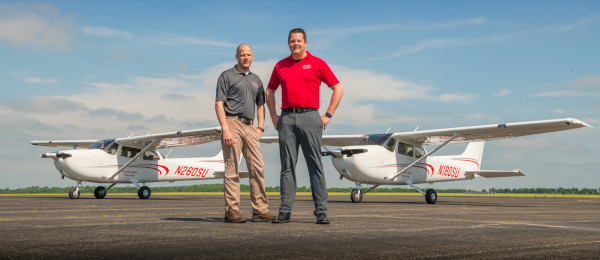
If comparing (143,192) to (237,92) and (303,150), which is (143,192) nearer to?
(237,92)

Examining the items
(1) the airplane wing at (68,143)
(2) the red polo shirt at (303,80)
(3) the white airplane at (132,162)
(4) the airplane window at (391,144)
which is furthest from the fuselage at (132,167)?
(2) the red polo shirt at (303,80)

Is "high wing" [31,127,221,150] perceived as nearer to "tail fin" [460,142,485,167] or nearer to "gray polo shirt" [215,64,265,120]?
"tail fin" [460,142,485,167]

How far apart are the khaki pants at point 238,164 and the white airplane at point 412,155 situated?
9769 millimetres

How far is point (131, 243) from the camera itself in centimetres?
400

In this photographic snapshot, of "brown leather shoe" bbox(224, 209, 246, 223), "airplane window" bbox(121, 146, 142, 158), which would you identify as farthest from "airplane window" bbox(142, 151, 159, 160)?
"brown leather shoe" bbox(224, 209, 246, 223)

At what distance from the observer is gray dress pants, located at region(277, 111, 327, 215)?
5.91m

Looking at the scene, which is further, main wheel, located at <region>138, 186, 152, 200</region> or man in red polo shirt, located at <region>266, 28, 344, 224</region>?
main wheel, located at <region>138, 186, 152, 200</region>

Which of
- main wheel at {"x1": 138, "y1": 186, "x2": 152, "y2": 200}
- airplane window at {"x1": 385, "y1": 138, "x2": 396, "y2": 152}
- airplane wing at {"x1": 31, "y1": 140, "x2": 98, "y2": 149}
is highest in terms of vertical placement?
airplane wing at {"x1": 31, "y1": 140, "x2": 98, "y2": 149}

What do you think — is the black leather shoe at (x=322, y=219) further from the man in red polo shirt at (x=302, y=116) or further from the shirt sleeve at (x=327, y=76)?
the shirt sleeve at (x=327, y=76)

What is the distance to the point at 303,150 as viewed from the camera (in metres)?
6.01

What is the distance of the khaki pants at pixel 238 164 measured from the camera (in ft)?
20.4

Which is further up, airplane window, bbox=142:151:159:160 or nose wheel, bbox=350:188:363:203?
airplane window, bbox=142:151:159:160

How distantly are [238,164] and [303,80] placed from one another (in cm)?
123

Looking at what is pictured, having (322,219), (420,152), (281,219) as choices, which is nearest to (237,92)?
(281,219)
